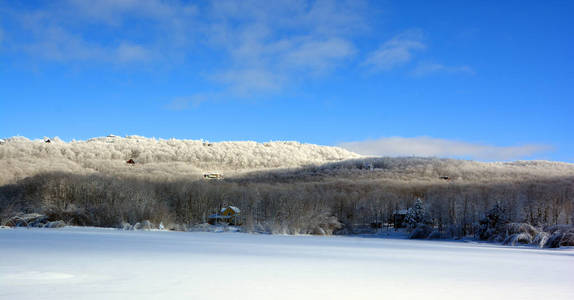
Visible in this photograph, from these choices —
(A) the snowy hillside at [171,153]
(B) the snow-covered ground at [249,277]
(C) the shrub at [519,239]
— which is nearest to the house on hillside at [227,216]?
(C) the shrub at [519,239]

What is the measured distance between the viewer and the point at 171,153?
130875 millimetres

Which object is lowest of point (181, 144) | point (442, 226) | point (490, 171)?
point (442, 226)

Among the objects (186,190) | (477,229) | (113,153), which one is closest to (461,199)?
(477,229)

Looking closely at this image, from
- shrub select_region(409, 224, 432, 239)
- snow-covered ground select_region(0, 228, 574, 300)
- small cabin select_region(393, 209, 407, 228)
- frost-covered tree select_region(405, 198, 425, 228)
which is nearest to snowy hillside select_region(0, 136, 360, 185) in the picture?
small cabin select_region(393, 209, 407, 228)

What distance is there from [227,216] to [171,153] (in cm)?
8745

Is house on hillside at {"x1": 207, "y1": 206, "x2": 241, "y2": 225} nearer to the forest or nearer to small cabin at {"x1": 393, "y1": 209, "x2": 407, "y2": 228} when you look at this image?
the forest

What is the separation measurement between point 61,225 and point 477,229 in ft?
98.3

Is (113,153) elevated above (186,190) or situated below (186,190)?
above

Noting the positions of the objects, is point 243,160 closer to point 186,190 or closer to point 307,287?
point 186,190

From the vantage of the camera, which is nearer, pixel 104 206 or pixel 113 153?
pixel 104 206

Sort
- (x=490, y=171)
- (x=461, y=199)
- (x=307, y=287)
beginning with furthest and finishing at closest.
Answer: (x=490, y=171) < (x=461, y=199) < (x=307, y=287)

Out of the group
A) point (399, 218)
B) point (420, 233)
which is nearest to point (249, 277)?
point (420, 233)

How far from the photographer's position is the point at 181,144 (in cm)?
14362

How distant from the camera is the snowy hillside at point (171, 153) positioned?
346ft
